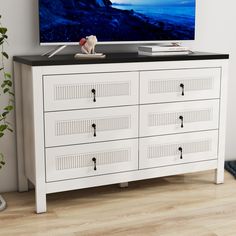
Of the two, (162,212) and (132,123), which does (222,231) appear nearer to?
(162,212)

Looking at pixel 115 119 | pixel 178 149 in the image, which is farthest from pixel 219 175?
pixel 115 119

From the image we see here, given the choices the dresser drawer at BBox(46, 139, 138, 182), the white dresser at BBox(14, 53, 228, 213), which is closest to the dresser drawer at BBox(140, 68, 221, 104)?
the white dresser at BBox(14, 53, 228, 213)

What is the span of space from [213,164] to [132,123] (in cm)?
67

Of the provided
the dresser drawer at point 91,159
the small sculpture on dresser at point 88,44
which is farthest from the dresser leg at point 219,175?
the small sculpture on dresser at point 88,44

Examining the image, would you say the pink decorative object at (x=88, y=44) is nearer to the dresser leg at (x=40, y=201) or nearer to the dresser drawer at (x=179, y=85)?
the dresser drawer at (x=179, y=85)

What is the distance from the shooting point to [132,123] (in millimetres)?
2871

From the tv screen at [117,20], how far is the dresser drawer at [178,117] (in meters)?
0.53

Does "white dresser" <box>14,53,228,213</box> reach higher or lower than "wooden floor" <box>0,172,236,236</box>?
higher

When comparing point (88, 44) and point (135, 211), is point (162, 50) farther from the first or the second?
point (135, 211)

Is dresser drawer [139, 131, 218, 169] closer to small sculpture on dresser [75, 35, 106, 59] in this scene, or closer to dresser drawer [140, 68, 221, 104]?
dresser drawer [140, 68, 221, 104]

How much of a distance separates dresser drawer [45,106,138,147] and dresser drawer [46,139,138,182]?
0.13ft

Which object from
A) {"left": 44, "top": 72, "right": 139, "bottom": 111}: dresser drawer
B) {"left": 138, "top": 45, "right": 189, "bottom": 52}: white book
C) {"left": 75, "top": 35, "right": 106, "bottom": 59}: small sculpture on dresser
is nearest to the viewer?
{"left": 44, "top": 72, "right": 139, "bottom": 111}: dresser drawer

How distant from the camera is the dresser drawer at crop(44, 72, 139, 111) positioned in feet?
8.66

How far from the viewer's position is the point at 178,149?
3.04m
